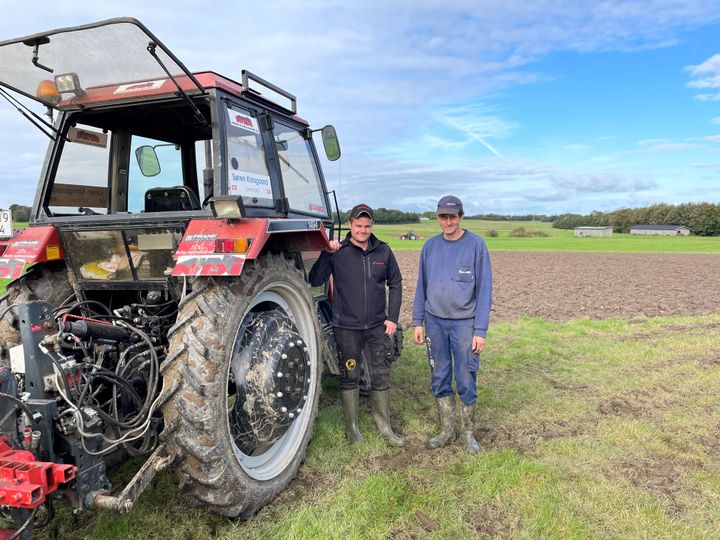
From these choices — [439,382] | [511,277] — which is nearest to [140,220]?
[439,382]

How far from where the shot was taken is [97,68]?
10.4 feet

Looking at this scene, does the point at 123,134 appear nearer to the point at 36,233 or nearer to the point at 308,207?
the point at 36,233

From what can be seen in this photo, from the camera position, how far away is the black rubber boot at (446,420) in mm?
4188

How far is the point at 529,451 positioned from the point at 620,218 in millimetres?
86190

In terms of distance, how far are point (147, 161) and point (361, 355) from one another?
2.40 meters

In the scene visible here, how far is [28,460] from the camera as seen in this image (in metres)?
2.13

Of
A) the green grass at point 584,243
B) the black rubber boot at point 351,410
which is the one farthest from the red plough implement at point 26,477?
the green grass at point 584,243

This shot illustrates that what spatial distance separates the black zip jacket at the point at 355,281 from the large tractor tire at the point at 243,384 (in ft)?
1.77

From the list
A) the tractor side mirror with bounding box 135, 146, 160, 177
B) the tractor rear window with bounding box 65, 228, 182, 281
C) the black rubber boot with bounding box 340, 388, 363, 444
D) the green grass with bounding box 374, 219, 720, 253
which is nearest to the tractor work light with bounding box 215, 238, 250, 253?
the tractor rear window with bounding box 65, 228, 182, 281

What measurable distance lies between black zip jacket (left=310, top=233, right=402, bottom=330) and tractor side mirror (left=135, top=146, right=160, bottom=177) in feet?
5.03

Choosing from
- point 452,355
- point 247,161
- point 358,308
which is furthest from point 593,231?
point 247,161

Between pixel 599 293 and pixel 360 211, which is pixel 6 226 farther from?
pixel 599 293

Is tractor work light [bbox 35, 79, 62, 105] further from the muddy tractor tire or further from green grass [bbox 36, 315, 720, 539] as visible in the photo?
green grass [bbox 36, 315, 720, 539]

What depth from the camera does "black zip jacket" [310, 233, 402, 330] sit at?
4270 mm
